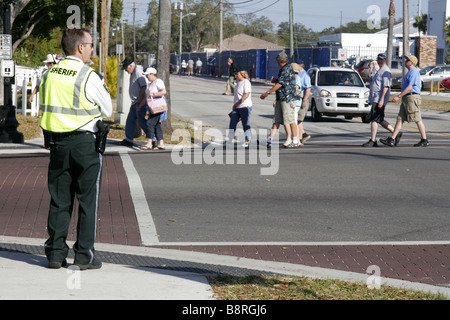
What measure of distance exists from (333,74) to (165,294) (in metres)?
20.1

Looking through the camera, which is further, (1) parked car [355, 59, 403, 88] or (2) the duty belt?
(1) parked car [355, 59, 403, 88]

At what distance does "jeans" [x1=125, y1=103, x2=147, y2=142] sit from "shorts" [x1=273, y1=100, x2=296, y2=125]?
2.78 meters

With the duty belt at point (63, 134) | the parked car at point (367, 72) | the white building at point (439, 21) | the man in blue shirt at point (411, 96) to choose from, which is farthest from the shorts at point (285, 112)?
the white building at point (439, 21)

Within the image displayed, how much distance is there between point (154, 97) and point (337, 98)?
942 cm

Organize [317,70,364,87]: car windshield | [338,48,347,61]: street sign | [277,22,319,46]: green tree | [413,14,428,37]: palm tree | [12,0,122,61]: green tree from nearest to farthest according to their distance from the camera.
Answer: [317,70,364,87]: car windshield < [12,0,122,61]: green tree < [338,48,347,61]: street sign < [413,14,428,37]: palm tree < [277,22,319,46]: green tree

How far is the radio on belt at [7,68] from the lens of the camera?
16891 mm

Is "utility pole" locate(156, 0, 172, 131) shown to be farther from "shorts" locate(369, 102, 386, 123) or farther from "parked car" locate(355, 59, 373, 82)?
"parked car" locate(355, 59, 373, 82)

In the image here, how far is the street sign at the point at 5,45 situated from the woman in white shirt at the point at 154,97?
373 cm

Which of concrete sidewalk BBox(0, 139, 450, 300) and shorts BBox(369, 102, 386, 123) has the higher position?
shorts BBox(369, 102, 386, 123)

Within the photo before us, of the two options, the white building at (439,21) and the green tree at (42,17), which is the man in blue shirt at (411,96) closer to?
the green tree at (42,17)

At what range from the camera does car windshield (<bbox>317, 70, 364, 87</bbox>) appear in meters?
24.2

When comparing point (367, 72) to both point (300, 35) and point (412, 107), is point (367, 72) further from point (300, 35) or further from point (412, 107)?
point (300, 35)

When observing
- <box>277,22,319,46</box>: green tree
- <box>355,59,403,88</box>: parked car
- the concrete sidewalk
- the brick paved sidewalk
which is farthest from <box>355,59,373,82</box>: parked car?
<box>277,22,319,46</box>: green tree

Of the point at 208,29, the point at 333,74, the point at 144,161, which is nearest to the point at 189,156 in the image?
the point at 144,161
